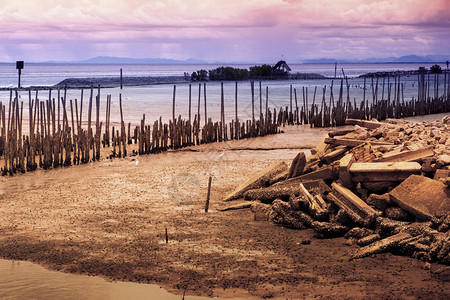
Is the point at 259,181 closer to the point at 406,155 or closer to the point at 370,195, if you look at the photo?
the point at 370,195

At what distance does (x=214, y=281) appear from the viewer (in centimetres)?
550

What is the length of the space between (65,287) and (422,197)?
13.8 feet

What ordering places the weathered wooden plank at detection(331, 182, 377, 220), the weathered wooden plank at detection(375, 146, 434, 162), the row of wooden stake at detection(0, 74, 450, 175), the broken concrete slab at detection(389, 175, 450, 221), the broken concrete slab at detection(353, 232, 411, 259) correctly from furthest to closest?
the row of wooden stake at detection(0, 74, 450, 175) < the weathered wooden plank at detection(375, 146, 434, 162) < the weathered wooden plank at detection(331, 182, 377, 220) < the broken concrete slab at detection(389, 175, 450, 221) < the broken concrete slab at detection(353, 232, 411, 259)

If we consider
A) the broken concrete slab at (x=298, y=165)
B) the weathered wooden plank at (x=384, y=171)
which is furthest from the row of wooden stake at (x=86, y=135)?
the weathered wooden plank at (x=384, y=171)

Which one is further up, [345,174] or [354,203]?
[345,174]

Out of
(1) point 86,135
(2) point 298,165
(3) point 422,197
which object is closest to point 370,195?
(3) point 422,197

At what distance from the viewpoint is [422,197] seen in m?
6.62

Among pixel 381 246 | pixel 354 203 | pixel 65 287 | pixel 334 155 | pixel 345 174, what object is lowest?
pixel 65 287

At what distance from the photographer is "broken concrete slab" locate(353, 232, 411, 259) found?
5.96 m

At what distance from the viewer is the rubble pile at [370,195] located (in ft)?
20.0

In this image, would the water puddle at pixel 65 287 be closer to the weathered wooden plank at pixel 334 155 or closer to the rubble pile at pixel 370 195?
the rubble pile at pixel 370 195

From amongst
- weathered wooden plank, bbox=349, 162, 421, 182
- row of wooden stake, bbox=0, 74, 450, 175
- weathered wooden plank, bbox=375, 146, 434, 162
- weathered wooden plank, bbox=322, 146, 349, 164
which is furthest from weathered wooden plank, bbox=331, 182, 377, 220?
row of wooden stake, bbox=0, 74, 450, 175

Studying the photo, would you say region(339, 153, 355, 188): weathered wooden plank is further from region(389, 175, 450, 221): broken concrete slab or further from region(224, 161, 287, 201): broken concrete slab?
region(224, 161, 287, 201): broken concrete slab

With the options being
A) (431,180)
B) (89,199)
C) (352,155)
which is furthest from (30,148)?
(431,180)
